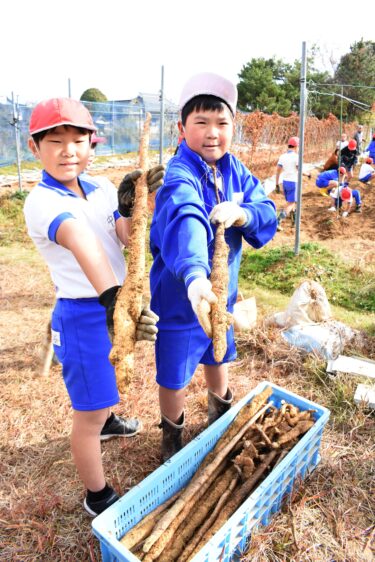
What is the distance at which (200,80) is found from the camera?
5.22 feet

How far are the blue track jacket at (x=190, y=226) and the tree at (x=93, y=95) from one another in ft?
82.0

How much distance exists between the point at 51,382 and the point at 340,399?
1.93 meters

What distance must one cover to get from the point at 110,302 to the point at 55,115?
648 millimetres

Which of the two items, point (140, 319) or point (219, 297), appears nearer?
point (140, 319)

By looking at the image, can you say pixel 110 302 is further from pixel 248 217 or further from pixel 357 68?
pixel 357 68

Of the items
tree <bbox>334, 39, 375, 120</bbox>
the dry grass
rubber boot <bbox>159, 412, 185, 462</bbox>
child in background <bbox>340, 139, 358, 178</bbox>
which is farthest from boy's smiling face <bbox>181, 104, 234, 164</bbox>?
tree <bbox>334, 39, 375, 120</bbox>

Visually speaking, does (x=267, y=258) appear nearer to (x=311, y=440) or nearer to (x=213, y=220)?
(x=311, y=440)

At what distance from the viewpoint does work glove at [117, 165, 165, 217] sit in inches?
62.2

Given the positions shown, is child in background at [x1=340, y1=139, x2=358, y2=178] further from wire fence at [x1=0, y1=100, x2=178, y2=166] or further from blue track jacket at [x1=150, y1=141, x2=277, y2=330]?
blue track jacket at [x1=150, y1=141, x2=277, y2=330]

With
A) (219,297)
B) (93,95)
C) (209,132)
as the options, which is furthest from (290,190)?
(93,95)

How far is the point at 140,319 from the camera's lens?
125cm

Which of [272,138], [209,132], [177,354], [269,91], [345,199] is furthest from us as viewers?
[269,91]

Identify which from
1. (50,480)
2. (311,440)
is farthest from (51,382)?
(311,440)

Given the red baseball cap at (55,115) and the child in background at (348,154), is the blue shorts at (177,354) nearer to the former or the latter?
the red baseball cap at (55,115)
